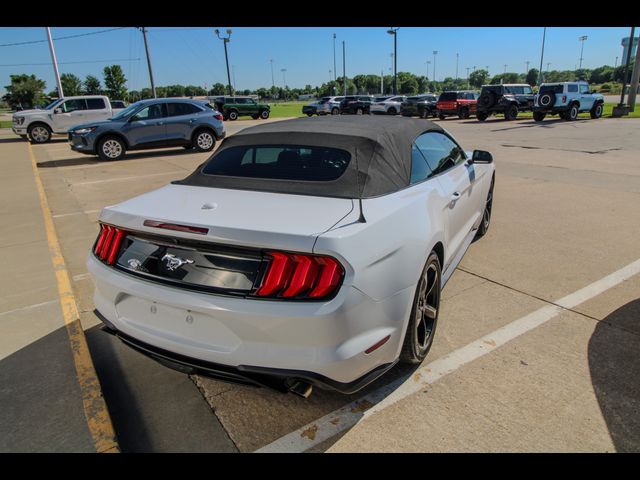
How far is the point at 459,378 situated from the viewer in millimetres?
2678

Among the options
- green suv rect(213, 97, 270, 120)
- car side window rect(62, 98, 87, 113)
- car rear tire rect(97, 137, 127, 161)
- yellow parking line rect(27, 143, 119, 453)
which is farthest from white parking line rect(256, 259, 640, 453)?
green suv rect(213, 97, 270, 120)

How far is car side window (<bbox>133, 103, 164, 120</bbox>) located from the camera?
13181mm

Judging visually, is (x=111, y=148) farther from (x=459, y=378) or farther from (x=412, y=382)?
(x=459, y=378)

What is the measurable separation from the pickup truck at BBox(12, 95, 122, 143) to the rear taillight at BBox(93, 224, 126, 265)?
19.3m

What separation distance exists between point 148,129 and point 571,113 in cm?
2234

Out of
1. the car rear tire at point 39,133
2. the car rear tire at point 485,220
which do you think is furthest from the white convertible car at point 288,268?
the car rear tire at point 39,133

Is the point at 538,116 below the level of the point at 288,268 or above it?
below

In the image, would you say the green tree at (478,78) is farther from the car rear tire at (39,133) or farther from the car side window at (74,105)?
the car rear tire at (39,133)

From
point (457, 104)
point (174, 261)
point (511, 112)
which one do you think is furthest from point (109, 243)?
point (457, 104)

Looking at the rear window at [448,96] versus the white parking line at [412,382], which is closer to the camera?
the white parking line at [412,382]

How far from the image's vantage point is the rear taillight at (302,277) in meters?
1.94

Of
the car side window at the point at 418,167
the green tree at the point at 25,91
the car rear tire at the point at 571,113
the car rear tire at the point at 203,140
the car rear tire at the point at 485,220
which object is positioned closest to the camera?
the car side window at the point at 418,167

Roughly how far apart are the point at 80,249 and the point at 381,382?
13.9 feet

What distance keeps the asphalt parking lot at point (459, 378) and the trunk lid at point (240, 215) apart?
1051 mm
